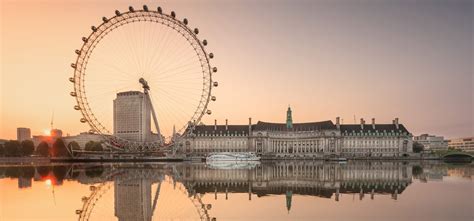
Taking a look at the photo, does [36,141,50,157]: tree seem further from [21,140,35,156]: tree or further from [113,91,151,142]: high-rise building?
[113,91,151,142]: high-rise building

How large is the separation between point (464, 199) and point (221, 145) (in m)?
102

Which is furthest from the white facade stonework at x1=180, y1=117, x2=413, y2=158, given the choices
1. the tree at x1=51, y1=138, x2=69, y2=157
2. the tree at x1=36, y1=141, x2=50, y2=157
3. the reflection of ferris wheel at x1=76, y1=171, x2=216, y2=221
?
the reflection of ferris wheel at x1=76, y1=171, x2=216, y2=221

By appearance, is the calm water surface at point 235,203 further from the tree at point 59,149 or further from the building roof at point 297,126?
the building roof at point 297,126

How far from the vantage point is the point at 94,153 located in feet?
282

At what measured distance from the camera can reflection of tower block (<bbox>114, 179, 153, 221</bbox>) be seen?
1546cm

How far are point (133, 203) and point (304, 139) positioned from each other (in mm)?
106189

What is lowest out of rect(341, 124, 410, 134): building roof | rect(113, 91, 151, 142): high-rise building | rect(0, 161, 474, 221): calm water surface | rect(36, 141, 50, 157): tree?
rect(36, 141, 50, 157): tree

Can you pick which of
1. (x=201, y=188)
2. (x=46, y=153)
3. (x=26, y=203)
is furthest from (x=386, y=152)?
(x=26, y=203)

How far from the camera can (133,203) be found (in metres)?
18.3

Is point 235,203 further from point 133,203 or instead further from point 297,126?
point 297,126

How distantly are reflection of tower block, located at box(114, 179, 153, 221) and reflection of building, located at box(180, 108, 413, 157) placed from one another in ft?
302

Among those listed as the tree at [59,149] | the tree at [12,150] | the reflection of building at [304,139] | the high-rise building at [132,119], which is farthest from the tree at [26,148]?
the high-rise building at [132,119]

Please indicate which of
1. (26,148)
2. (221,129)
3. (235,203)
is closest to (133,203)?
(235,203)

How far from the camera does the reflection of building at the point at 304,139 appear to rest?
116m
